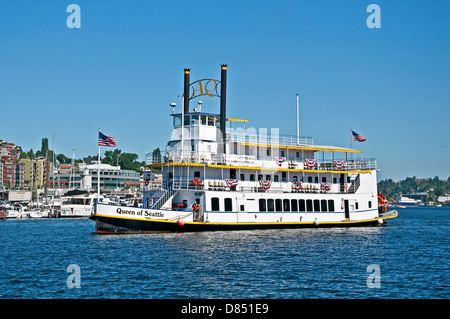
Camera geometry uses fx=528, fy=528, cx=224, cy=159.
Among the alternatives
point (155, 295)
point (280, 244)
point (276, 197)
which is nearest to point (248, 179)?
point (276, 197)

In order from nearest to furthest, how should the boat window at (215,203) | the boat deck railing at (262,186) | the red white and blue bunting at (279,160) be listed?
the boat window at (215,203), the boat deck railing at (262,186), the red white and blue bunting at (279,160)

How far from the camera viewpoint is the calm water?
2330cm

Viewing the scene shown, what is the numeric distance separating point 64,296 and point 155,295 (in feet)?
→ 12.5

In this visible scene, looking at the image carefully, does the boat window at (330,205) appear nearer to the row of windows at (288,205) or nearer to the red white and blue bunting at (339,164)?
the row of windows at (288,205)

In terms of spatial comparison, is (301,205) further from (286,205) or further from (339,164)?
(339,164)

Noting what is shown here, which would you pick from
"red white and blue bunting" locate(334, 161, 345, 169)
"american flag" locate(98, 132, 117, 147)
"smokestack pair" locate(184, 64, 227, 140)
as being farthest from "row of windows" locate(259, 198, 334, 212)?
"american flag" locate(98, 132, 117, 147)

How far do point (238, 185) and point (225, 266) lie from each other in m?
20.6

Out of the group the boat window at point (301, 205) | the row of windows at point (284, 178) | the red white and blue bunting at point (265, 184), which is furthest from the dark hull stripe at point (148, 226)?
the boat window at point (301, 205)

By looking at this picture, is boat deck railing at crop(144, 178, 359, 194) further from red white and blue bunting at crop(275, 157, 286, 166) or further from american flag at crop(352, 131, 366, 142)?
american flag at crop(352, 131, 366, 142)

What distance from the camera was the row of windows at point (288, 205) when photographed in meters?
47.2

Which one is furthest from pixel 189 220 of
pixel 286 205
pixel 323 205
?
pixel 323 205

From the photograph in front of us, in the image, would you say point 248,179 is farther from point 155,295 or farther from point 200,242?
point 155,295

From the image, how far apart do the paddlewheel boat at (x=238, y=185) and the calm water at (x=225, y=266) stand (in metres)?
1.87

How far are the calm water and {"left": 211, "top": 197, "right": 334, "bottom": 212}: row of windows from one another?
3.10m
